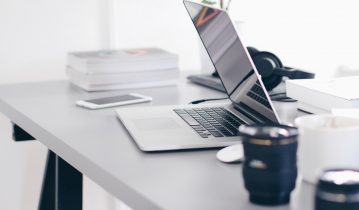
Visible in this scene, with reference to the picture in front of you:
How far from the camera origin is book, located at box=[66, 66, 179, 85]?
1.84 meters

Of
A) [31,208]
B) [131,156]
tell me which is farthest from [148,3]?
[131,156]

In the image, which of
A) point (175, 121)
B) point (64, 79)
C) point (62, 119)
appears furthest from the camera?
point (64, 79)

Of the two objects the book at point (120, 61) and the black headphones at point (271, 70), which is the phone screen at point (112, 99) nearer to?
the book at point (120, 61)

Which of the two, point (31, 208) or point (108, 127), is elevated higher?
point (108, 127)

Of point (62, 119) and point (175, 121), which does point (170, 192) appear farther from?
point (62, 119)

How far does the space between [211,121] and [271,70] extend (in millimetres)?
356

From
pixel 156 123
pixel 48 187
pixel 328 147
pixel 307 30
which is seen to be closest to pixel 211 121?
pixel 156 123

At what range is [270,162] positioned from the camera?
0.84 meters

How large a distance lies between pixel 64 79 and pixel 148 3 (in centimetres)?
38

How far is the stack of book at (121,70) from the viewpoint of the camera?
1.85 m

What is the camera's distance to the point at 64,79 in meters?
2.16

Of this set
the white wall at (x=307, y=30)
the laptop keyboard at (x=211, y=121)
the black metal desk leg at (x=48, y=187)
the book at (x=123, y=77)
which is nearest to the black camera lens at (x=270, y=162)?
the laptop keyboard at (x=211, y=121)

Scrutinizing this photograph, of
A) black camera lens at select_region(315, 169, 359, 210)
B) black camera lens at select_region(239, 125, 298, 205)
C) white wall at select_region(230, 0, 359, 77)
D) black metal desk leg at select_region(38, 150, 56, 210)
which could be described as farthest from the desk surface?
white wall at select_region(230, 0, 359, 77)

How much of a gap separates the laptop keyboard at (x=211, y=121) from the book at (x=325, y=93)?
0.15 meters
